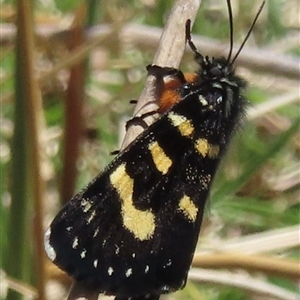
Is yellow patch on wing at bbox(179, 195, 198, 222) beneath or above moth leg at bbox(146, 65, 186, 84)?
beneath

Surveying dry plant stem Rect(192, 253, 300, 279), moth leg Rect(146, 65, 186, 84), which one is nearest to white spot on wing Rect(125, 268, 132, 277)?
moth leg Rect(146, 65, 186, 84)

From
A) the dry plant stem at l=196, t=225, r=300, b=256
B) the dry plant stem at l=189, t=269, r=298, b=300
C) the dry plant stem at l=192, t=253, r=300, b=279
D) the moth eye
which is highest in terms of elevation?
the moth eye

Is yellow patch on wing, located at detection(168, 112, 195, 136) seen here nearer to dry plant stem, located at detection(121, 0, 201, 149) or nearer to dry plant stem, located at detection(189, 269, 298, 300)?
dry plant stem, located at detection(121, 0, 201, 149)

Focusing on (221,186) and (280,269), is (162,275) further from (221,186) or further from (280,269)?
(221,186)

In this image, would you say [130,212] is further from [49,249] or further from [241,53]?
[241,53]

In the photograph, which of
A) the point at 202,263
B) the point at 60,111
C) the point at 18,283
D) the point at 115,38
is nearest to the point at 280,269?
the point at 202,263

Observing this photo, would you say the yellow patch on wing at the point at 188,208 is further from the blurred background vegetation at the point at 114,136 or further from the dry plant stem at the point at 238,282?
the dry plant stem at the point at 238,282
